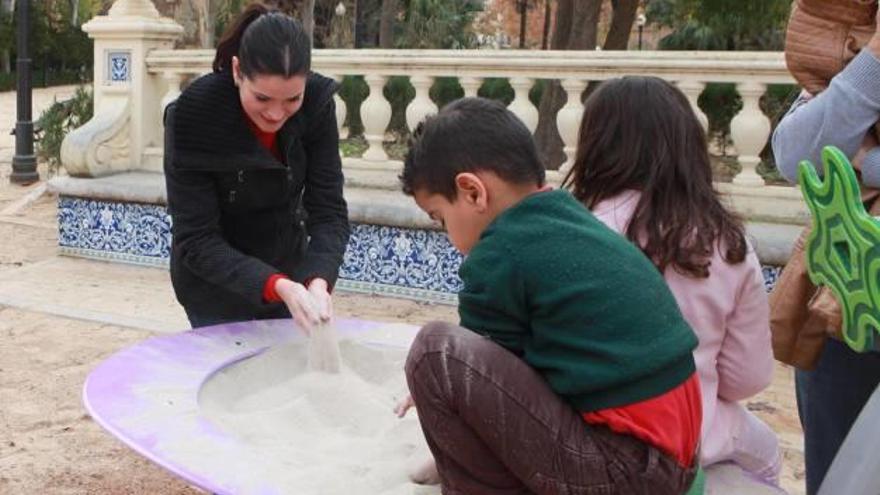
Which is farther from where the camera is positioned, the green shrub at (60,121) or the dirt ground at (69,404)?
the green shrub at (60,121)

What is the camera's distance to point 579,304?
155cm

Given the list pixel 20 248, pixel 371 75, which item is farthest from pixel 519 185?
pixel 20 248

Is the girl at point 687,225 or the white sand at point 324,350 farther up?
the girl at point 687,225

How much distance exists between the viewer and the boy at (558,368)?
155cm

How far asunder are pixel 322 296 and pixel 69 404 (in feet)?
5.83

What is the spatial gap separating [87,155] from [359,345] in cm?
402

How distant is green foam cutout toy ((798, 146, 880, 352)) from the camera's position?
1.40 metres

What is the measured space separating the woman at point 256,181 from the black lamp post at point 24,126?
827 centimetres

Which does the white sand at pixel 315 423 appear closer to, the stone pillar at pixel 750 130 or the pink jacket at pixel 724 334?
the pink jacket at pixel 724 334

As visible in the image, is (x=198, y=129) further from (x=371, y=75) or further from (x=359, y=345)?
(x=371, y=75)

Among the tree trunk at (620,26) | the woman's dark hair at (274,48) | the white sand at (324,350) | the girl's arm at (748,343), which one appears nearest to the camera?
the girl's arm at (748,343)

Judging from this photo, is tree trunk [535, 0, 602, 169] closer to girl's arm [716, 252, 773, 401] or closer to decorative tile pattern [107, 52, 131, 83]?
decorative tile pattern [107, 52, 131, 83]

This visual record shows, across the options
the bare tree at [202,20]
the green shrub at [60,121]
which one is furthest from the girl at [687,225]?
the green shrub at [60,121]

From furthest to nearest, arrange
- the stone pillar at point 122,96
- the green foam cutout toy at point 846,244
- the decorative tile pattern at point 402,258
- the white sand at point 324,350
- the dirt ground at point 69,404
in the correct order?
the stone pillar at point 122,96
the decorative tile pattern at point 402,258
the dirt ground at point 69,404
the white sand at point 324,350
the green foam cutout toy at point 846,244
